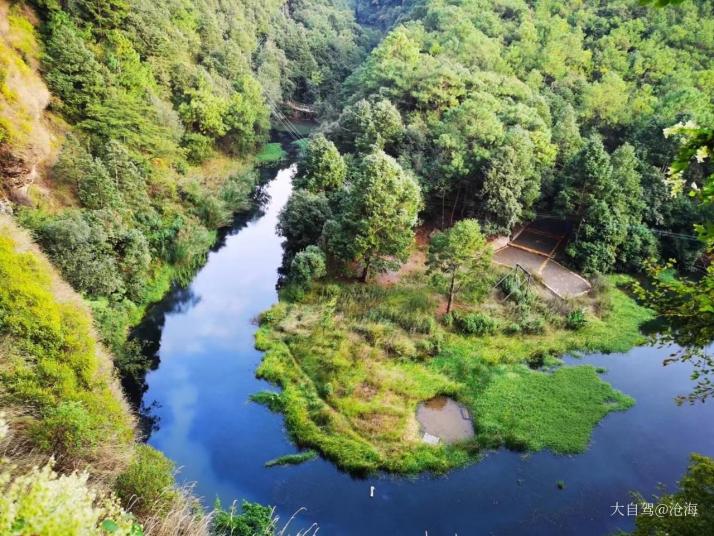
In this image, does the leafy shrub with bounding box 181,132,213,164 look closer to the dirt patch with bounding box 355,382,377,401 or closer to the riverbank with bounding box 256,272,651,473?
the riverbank with bounding box 256,272,651,473

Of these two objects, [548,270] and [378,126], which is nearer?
[548,270]

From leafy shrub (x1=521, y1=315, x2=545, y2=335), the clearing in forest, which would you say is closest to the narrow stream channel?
leafy shrub (x1=521, y1=315, x2=545, y2=335)

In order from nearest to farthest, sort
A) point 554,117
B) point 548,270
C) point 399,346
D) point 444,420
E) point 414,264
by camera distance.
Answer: point 444,420 < point 399,346 < point 548,270 < point 414,264 < point 554,117

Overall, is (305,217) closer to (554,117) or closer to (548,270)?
(548,270)

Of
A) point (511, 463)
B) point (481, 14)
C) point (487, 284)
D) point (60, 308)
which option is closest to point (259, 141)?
point (481, 14)

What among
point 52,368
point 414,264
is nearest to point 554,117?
point 414,264

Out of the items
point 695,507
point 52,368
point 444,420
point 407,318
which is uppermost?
point 695,507

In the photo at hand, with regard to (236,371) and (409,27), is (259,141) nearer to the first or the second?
(409,27)
